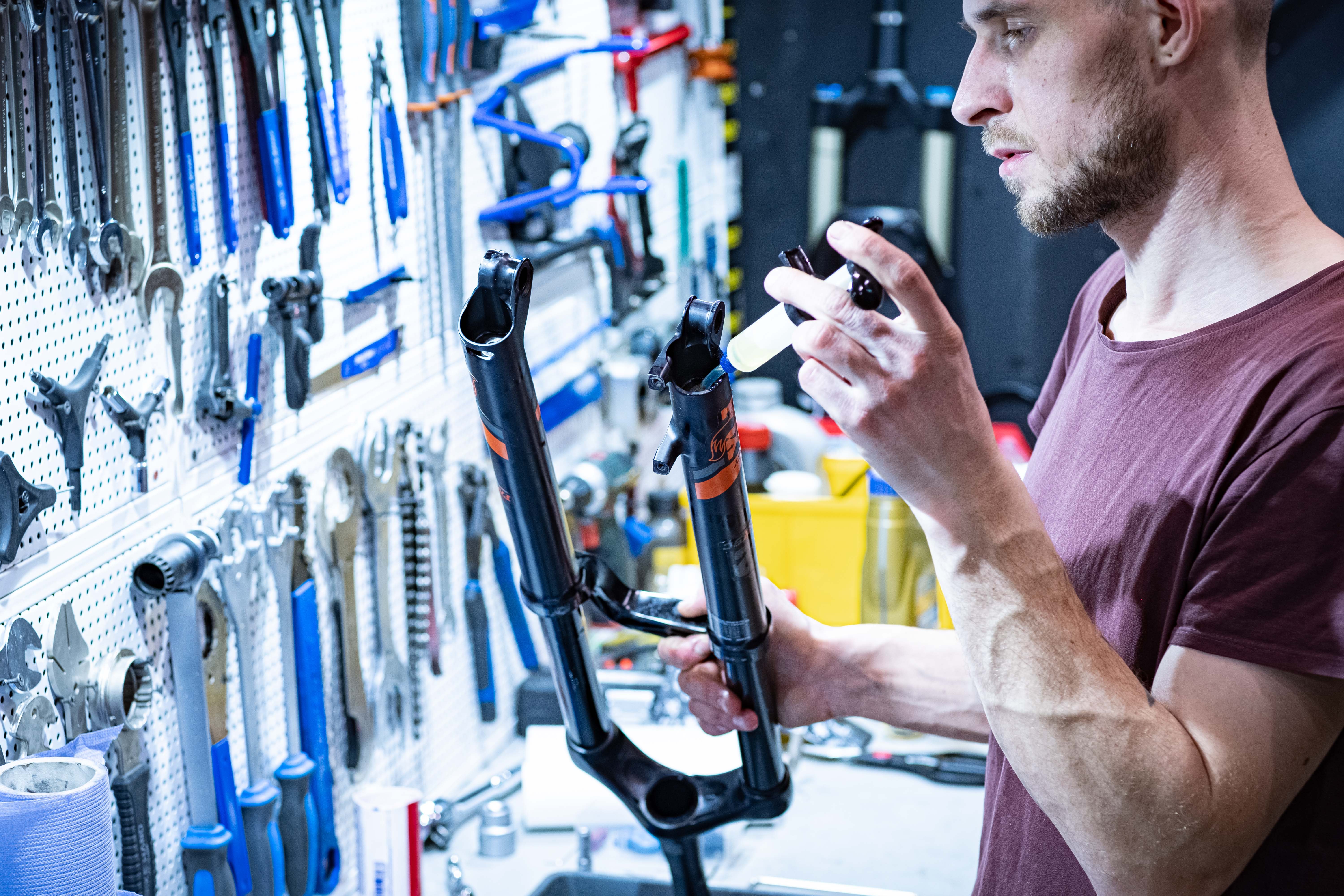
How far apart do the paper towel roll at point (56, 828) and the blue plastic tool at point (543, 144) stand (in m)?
1.09

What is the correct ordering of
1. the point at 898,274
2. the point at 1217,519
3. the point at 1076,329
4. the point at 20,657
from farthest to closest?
the point at 1076,329, the point at 20,657, the point at 1217,519, the point at 898,274

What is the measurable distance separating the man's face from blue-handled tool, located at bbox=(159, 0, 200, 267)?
2.27 ft

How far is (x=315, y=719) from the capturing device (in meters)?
1.42

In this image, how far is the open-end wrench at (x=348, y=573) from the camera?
148cm

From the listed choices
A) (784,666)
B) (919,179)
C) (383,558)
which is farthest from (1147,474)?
(919,179)

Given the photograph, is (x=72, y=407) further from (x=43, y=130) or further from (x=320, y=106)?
(x=320, y=106)

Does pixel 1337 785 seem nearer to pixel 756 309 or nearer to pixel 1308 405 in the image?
pixel 1308 405

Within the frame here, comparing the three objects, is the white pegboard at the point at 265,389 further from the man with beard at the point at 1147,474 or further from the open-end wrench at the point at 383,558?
the man with beard at the point at 1147,474

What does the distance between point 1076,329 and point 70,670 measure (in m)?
1.00

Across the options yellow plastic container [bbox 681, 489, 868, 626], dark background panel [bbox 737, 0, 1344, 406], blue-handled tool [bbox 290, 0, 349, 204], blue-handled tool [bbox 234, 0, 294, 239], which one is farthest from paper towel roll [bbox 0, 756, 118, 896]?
dark background panel [bbox 737, 0, 1344, 406]

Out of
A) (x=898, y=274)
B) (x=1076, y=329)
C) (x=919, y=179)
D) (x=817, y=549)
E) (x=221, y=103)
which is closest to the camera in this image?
(x=898, y=274)

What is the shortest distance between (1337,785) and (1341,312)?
0.34 meters

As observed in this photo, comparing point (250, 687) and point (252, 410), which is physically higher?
point (252, 410)

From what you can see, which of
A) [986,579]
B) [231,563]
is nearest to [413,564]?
[231,563]
